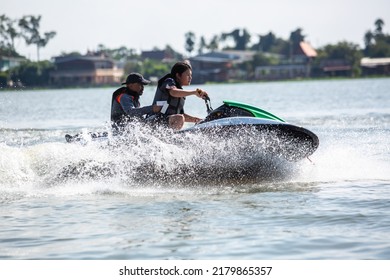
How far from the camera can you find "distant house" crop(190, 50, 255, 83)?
96.8 meters

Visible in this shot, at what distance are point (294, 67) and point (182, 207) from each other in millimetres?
91579

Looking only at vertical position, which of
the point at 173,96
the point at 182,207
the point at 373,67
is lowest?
the point at 182,207

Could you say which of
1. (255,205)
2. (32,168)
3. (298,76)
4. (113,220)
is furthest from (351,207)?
(298,76)

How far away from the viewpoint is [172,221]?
23.4ft

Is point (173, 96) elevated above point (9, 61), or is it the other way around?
point (9, 61)

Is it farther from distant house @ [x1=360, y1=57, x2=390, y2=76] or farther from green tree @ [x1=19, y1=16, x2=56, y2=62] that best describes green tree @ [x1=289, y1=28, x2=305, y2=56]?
green tree @ [x1=19, y1=16, x2=56, y2=62]

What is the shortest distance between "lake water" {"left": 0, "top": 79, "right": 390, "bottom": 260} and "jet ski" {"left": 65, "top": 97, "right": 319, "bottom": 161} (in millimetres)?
211

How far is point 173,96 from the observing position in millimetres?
8812

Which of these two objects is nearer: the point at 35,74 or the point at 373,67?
the point at 35,74

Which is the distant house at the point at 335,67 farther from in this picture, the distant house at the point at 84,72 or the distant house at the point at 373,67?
the distant house at the point at 84,72

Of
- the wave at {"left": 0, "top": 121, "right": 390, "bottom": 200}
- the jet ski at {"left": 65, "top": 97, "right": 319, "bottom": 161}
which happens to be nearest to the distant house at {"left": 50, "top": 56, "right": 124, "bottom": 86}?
the wave at {"left": 0, "top": 121, "right": 390, "bottom": 200}

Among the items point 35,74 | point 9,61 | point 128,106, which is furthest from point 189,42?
point 128,106

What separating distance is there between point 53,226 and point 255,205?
6.60 ft

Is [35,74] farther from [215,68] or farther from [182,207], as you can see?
[182,207]
